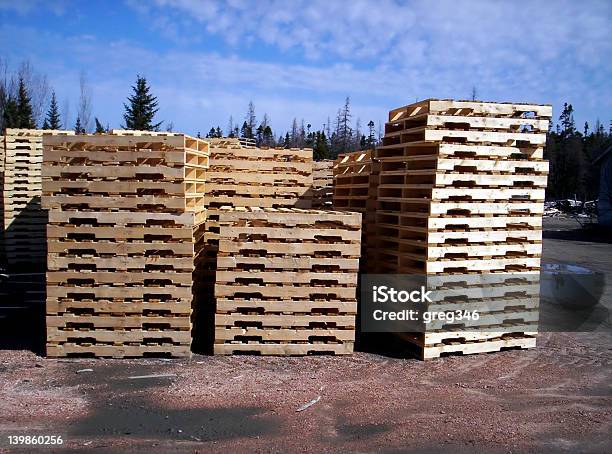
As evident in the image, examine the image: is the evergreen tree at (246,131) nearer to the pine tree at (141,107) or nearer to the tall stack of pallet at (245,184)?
the pine tree at (141,107)

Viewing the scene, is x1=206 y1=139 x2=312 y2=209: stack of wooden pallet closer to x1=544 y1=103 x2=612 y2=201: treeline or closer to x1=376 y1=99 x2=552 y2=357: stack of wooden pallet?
x1=376 y1=99 x2=552 y2=357: stack of wooden pallet

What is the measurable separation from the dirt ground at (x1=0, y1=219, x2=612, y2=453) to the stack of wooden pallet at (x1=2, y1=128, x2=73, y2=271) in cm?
870

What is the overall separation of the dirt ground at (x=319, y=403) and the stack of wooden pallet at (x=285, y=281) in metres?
0.32

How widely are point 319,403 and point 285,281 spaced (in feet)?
6.65

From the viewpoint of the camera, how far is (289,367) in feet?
24.4

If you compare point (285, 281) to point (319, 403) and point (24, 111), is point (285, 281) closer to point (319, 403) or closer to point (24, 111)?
point (319, 403)

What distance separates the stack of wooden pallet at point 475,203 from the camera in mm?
7617

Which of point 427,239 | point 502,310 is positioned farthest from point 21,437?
point 502,310

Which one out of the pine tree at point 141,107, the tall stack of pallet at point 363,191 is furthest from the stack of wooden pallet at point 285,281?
the pine tree at point 141,107

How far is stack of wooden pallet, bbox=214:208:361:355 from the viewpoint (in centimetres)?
775

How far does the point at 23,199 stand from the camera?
15539 mm

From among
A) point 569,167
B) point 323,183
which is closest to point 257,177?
point 323,183

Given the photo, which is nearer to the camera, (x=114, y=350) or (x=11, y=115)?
(x=114, y=350)

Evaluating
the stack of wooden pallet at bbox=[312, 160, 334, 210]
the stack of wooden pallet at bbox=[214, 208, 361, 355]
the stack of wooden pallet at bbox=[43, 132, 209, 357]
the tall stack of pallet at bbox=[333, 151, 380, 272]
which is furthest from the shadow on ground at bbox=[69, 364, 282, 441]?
the stack of wooden pallet at bbox=[312, 160, 334, 210]
